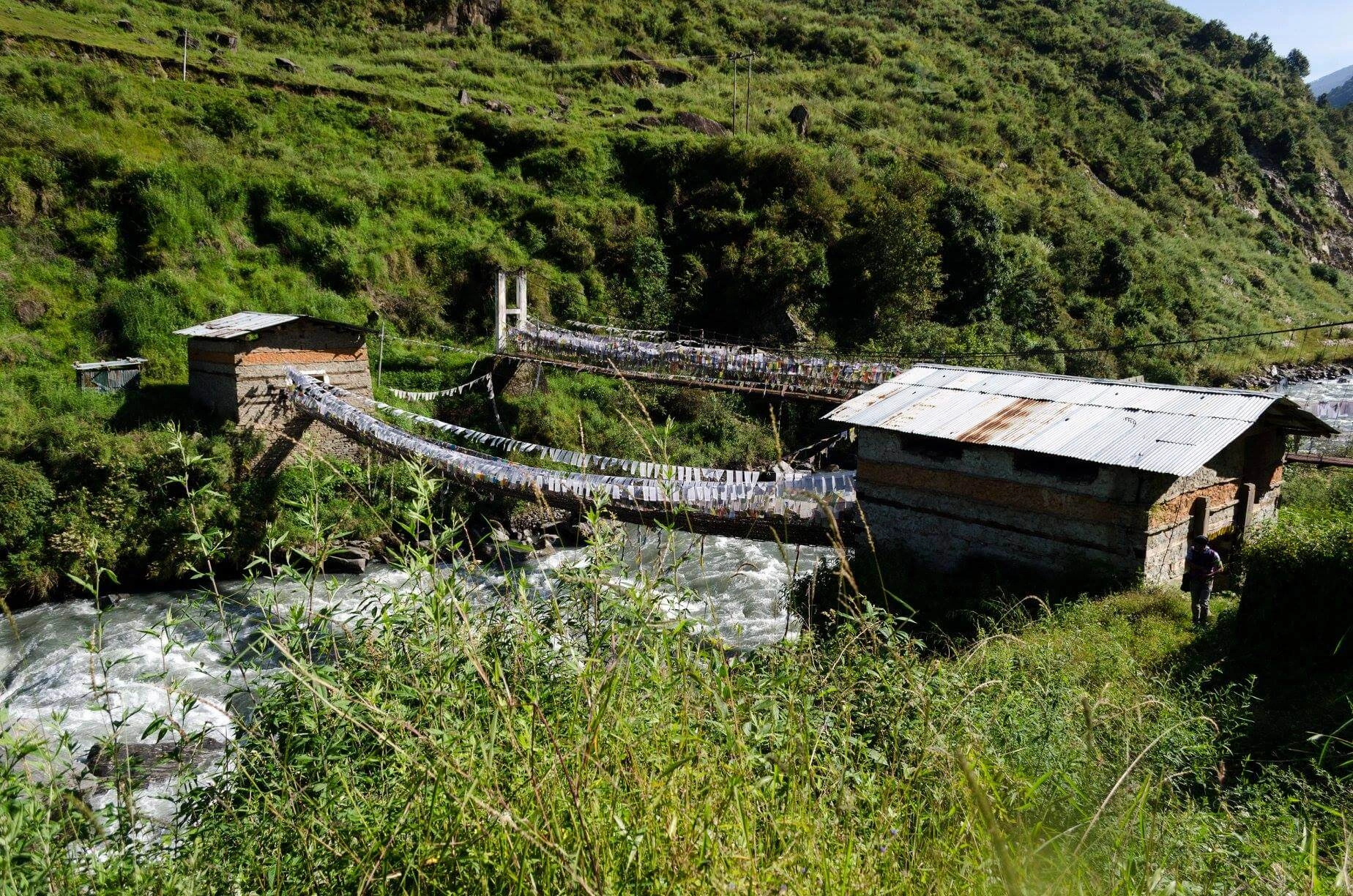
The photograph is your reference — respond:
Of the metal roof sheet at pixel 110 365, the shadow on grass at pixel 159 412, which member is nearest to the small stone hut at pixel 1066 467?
the shadow on grass at pixel 159 412

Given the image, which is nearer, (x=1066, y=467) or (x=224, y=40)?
(x=1066, y=467)

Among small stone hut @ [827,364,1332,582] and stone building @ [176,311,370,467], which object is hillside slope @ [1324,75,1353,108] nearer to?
small stone hut @ [827,364,1332,582]

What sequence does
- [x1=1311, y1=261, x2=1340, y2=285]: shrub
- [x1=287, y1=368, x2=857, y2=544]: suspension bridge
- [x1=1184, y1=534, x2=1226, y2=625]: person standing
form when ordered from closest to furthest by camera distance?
[x1=1184, y1=534, x2=1226, y2=625]: person standing
[x1=287, y1=368, x2=857, y2=544]: suspension bridge
[x1=1311, y1=261, x2=1340, y2=285]: shrub

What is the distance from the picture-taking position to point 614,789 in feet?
5.29

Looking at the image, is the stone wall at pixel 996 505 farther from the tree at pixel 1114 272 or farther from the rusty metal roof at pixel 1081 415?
the tree at pixel 1114 272

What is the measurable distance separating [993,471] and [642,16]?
4957 cm

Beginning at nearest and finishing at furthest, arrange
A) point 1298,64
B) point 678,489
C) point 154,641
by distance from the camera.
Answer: point 678,489
point 154,641
point 1298,64

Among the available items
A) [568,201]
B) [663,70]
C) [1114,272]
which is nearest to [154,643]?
[568,201]

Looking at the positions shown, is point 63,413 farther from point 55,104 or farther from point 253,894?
point 253,894

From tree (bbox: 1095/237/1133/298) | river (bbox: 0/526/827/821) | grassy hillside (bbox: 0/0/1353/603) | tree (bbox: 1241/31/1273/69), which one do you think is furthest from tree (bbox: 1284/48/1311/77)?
river (bbox: 0/526/827/821)

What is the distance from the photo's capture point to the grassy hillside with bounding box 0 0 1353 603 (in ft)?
57.8

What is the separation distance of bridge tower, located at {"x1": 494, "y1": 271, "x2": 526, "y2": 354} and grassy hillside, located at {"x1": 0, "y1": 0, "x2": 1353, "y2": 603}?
6.68ft

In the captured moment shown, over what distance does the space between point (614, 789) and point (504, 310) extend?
1913 centimetres

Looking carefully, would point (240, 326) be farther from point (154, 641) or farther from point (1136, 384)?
point (1136, 384)
